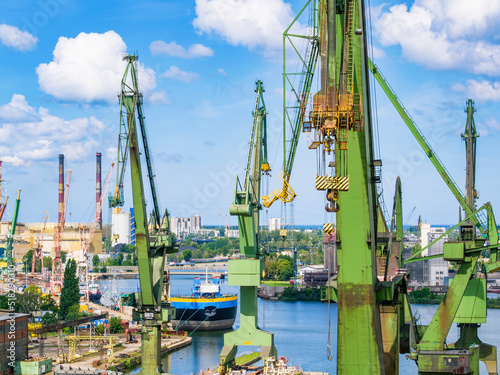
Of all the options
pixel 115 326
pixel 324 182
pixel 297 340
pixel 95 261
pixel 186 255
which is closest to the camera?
pixel 324 182

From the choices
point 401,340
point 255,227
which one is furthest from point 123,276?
point 401,340

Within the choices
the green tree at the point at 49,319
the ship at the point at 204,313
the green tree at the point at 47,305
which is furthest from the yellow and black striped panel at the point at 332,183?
the green tree at the point at 47,305

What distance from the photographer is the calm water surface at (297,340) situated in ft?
145

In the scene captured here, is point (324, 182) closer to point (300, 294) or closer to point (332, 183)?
point (332, 183)

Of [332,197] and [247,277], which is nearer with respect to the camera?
[332,197]

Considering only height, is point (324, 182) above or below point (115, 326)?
above

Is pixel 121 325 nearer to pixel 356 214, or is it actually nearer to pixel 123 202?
pixel 123 202

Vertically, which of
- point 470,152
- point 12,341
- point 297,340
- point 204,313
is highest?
point 470,152

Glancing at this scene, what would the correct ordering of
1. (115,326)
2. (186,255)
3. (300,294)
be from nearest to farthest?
(115,326) < (300,294) < (186,255)

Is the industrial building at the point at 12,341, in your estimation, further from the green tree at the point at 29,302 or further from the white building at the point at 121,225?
the white building at the point at 121,225

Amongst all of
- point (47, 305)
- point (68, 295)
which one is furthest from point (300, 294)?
point (68, 295)

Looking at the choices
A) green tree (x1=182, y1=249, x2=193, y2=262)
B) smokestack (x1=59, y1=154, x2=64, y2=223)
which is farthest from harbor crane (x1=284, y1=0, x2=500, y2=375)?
green tree (x1=182, y1=249, x2=193, y2=262)

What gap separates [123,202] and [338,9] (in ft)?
63.6

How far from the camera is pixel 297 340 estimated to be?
53.4m
